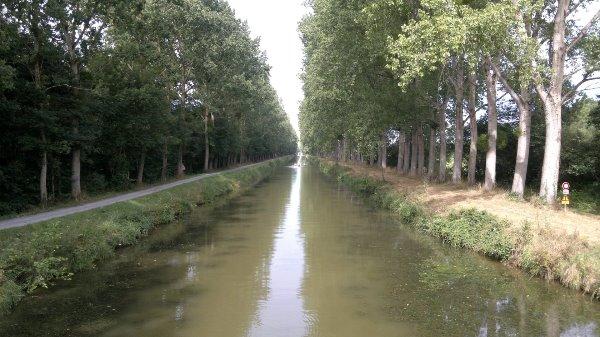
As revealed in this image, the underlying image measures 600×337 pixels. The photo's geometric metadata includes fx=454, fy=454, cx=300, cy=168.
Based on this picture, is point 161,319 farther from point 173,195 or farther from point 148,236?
point 173,195

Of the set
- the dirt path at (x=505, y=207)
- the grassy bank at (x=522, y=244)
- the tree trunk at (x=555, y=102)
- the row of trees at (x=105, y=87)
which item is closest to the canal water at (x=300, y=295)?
the grassy bank at (x=522, y=244)

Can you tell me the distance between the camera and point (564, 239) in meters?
13.2

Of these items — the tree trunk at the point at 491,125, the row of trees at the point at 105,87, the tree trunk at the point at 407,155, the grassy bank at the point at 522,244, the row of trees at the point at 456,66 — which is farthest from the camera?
the tree trunk at the point at 407,155

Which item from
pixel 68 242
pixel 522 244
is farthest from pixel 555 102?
pixel 68 242

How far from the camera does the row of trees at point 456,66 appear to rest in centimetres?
1786

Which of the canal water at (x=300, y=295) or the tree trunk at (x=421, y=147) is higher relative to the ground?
the tree trunk at (x=421, y=147)

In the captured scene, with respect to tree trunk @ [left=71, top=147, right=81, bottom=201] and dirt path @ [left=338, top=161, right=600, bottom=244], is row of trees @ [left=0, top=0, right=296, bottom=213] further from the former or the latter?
dirt path @ [left=338, top=161, right=600, bottom=244]

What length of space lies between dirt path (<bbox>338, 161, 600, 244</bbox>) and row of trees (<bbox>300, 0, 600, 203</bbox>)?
112 cm

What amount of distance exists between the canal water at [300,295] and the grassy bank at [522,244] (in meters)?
0.39

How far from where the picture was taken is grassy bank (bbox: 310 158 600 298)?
12102 millimetres

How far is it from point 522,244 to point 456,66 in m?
14.8

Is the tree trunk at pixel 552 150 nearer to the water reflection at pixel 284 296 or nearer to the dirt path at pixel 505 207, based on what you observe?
the dirt path at pixel 505 207

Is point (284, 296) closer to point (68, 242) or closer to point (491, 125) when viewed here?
point (68, 242)

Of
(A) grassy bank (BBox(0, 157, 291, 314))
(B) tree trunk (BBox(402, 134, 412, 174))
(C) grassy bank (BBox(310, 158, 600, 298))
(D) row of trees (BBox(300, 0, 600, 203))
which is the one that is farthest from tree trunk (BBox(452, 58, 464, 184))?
(A) grassy bank (BBox(0, 157, 291, 314))
